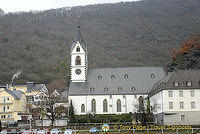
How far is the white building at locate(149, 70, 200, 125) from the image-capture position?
200 feet

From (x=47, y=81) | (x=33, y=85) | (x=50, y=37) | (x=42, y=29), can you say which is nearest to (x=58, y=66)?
(x=47, y=81)

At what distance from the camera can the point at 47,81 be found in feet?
424

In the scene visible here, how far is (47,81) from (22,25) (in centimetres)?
6907

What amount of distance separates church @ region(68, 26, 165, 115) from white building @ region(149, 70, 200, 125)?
508 inches

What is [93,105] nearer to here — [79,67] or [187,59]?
[79,67]

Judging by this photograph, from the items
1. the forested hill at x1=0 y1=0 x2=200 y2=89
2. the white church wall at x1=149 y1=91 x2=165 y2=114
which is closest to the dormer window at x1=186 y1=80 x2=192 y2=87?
the white church wall at x1=149 y1=91 x2=165 y2=114

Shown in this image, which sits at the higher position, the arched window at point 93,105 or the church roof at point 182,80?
the church roof at point 182,80

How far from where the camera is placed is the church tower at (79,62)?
257ft

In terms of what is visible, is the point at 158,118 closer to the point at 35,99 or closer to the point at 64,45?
the point at 35,99

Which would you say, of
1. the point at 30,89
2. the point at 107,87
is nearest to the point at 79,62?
the point at 107,87

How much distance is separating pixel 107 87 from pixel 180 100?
65.4 feet

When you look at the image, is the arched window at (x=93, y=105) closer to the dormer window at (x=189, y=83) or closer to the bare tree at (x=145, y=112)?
the bare tree at (x=145, y=112)

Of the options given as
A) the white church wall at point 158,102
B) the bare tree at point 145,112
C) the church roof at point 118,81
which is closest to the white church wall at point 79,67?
the church roof at point 118,81

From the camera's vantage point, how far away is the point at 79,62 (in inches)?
3132
